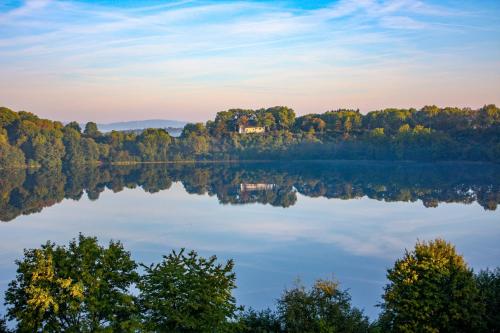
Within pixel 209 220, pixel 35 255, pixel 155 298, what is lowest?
pixel 209 220

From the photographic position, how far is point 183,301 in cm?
1484

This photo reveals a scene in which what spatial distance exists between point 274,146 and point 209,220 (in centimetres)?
7433

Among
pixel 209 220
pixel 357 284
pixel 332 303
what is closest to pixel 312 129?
pixel 209 220

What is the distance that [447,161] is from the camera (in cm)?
10469

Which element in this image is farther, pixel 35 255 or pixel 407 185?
pixel 407 185

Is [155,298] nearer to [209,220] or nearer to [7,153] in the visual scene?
[209,220]

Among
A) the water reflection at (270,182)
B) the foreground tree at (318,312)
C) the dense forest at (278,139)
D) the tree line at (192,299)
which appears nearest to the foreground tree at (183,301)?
the tree line at (192,299)

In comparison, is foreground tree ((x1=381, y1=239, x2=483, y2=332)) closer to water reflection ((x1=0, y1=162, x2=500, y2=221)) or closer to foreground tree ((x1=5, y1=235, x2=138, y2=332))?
foreground tree ((x1=5, y1=235, x2=138, y2=332))

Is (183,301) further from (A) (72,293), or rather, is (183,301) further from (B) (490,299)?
(B) (490,299)

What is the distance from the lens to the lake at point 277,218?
3075 cm

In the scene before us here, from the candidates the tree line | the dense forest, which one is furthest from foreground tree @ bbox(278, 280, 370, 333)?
the dense forest

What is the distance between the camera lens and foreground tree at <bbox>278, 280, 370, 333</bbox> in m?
16.4

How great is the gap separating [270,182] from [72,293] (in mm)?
67217

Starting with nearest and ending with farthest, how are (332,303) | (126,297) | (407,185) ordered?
1. (126,297)
2. (332,303)
3. (407,185)
